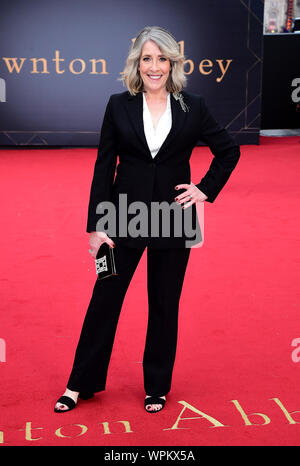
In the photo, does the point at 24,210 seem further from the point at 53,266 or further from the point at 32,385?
the point at 32,385

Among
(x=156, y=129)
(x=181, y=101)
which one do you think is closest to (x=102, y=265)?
(x=156, y=129)

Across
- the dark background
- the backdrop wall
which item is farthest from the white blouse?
the dark background

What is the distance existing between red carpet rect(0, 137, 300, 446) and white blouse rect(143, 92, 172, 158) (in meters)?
1.02

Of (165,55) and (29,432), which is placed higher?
(165,55)

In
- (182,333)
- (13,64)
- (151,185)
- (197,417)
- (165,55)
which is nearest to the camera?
(165,55)

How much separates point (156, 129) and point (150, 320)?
0.75 meters

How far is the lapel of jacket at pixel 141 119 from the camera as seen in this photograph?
2.32 meters

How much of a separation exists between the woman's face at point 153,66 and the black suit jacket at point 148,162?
0.08 m

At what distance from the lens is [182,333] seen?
11.0 feet

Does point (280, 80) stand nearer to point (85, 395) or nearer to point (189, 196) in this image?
point (189, 196)

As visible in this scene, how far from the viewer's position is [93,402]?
104 inches

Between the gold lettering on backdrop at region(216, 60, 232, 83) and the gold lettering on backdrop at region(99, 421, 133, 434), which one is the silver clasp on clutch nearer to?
the gold lettering on backdrop at region(99, 421, 133, 434)

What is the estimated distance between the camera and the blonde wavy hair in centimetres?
227

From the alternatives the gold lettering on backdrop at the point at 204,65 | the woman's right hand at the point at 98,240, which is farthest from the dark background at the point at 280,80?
the woman's right hand at the point at 98,240
